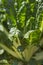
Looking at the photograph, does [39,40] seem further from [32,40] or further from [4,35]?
[4,35]

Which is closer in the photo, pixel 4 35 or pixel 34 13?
pixel 4 35

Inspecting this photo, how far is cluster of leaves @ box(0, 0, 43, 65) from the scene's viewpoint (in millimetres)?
2396

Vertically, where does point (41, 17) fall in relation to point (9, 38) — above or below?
above

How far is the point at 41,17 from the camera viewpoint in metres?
2.42

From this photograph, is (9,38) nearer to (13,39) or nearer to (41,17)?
(13,39)

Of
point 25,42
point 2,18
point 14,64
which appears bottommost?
point 14,64

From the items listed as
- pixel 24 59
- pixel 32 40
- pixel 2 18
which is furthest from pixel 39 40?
pixel 2 18

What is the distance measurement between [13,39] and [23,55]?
0.20 meters

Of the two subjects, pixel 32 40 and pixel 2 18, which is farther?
pixel 2 18

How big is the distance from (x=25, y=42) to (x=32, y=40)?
0.09m

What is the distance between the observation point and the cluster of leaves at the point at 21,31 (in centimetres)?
240

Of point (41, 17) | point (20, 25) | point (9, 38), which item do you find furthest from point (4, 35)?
point (41, 17)

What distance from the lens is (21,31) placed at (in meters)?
2.50

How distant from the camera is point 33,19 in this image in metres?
2.42
